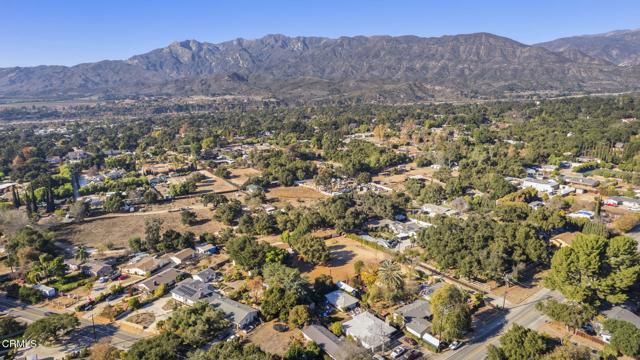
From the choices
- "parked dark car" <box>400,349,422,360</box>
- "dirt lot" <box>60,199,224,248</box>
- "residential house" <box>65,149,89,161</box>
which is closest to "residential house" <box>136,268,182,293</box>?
"dirt lot" <box>60,199,224,248</box>

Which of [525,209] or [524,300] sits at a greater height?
[525,209]

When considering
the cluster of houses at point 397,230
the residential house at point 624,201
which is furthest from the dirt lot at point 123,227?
the residential house at point 624,201

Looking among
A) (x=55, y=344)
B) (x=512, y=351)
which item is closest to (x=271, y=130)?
(x=55, y=344)

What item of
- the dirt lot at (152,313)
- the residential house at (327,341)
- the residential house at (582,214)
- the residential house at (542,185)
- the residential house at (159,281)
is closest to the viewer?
the residential house at (327,341)

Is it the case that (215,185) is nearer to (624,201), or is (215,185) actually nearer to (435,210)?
(435,210)

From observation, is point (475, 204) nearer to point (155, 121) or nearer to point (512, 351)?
point (512, 351)

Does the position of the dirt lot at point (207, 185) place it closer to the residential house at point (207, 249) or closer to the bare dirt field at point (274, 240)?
the bare dirt field at point (274, 240)

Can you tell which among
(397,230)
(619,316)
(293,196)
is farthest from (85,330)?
(619,316)
